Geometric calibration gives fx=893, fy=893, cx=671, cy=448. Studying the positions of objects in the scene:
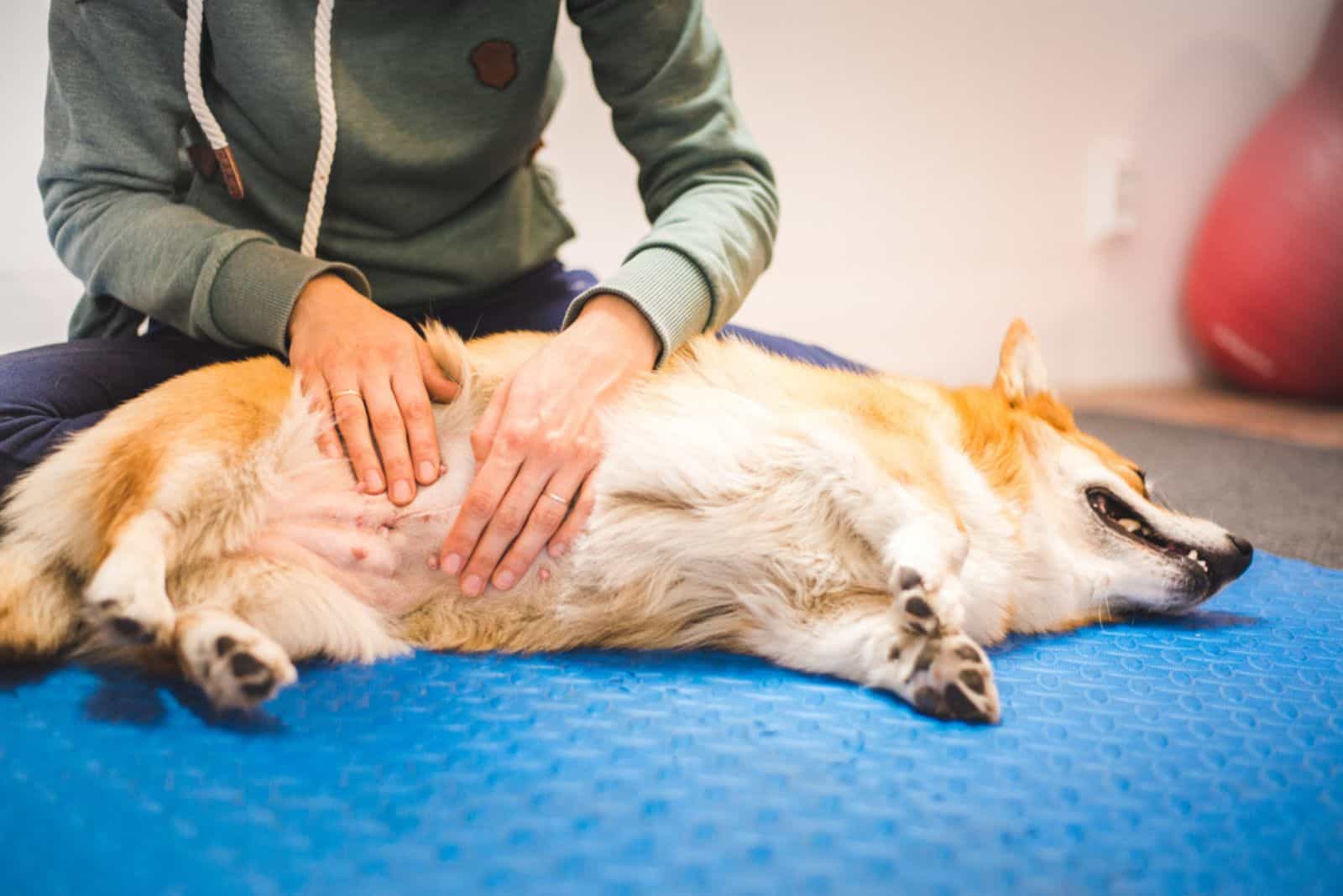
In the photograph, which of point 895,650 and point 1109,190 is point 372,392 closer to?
point 895,650

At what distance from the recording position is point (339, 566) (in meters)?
1.17

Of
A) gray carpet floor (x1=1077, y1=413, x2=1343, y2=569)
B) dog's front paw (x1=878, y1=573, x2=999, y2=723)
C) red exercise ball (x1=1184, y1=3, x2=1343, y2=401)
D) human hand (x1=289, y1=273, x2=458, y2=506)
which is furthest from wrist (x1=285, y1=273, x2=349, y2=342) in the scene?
red exercise ball (x1=1184, y1=3, x2=1343, y2=401)

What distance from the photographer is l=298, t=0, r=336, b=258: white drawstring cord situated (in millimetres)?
1354

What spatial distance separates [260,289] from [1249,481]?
257 centimetres

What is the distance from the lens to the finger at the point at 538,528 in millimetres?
1167

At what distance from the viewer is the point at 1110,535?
144 cm

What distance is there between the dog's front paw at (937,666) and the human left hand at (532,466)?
441mm

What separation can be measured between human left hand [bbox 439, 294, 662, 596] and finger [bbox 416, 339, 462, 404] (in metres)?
0.08

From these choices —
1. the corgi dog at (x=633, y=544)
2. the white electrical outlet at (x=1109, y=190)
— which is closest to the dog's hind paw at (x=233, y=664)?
the corgi dog at (x=633, y=544)

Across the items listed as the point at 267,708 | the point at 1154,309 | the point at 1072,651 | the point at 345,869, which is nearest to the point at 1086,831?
the point at 1072,651

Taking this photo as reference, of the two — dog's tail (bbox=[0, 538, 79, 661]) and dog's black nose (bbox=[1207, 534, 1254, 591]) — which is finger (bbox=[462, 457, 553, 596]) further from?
dog's black nose (bbox=[1207, 534, 1254, 591])

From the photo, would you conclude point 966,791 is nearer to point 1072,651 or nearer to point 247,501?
point 1072,651

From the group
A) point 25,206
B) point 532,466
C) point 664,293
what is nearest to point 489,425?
point 532,466

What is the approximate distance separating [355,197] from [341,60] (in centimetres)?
21
